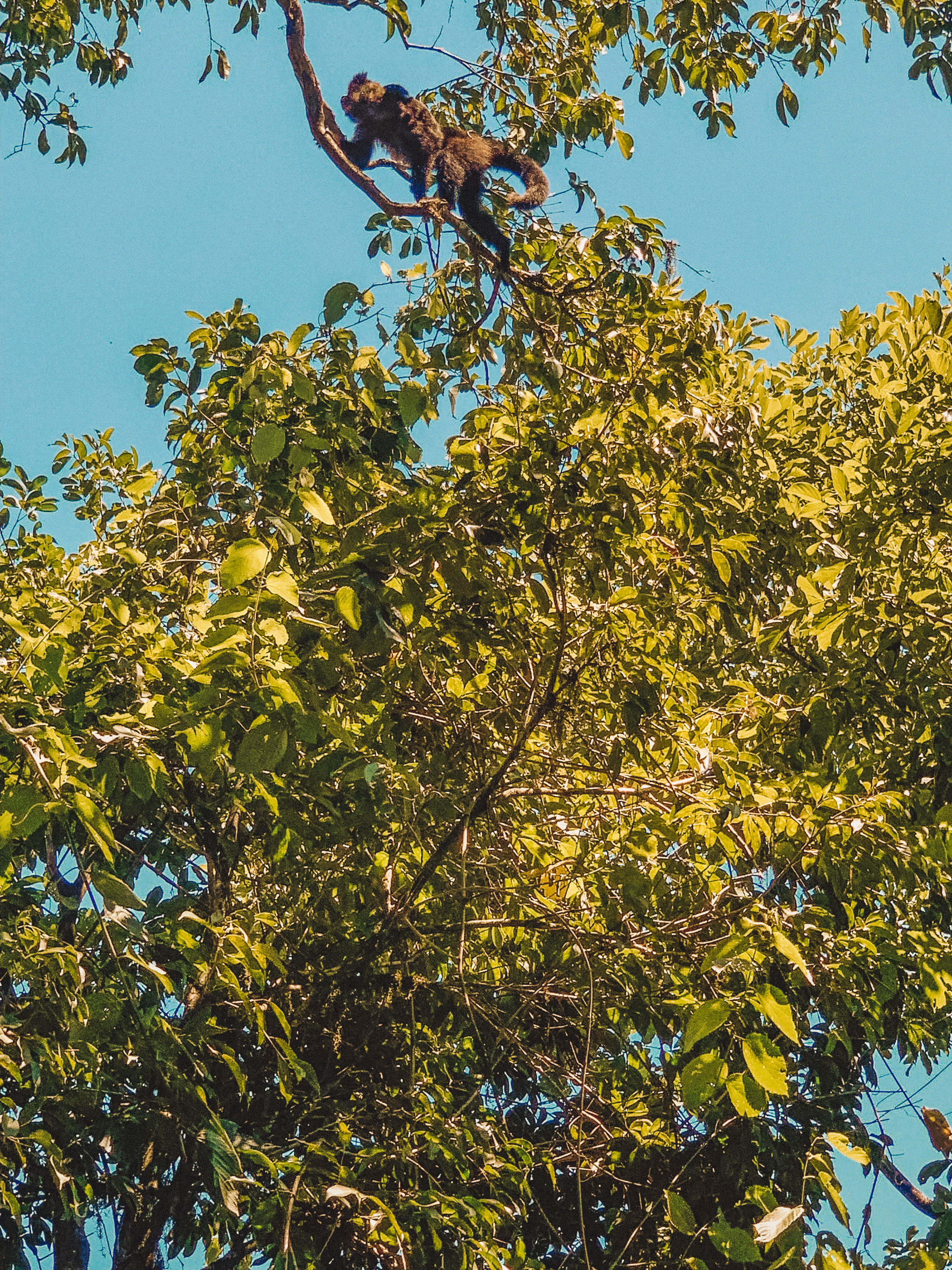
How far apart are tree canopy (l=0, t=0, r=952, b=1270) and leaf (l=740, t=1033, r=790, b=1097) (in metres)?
0.31

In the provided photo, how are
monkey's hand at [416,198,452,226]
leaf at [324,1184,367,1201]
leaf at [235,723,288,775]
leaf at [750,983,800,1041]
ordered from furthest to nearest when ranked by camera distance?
monkey's hand at [416,198,452,226] < leaf at [324,1184,367,1201] < leaf at [235,723,288,775] < leaf at [750,983,800,1041]

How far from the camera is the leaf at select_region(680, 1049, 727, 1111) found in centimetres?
147

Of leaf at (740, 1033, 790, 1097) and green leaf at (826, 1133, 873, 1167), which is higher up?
leaf at (740, 1033, 790, 1097)

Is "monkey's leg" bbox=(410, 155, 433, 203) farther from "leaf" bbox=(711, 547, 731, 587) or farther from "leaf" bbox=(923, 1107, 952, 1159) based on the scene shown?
"leaf" bbox=(923, 1107, 952, 1159)

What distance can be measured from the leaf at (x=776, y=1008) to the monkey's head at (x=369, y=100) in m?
3.63

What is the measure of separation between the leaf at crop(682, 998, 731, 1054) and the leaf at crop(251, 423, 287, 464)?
1117 millimetres

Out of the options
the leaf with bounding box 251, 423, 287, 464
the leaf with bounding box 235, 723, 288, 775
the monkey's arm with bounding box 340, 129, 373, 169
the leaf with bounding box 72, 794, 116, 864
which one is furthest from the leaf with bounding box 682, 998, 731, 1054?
the monkey's arm with bounding box 340, 129, 373, 169

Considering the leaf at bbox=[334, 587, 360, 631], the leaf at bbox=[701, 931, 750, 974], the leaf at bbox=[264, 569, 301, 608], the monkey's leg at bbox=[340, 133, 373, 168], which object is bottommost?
the leaf at bbox=[701, 931, 750, 974]

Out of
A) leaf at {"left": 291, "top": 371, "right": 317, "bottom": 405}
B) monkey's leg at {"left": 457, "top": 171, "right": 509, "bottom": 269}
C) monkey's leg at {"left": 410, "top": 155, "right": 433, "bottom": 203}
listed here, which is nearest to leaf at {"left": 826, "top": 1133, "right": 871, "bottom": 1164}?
leaf at {"left": 291, "top": 371, "right": 317, "bottom": 405}

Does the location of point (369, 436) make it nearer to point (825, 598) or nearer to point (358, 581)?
point (358, 581)

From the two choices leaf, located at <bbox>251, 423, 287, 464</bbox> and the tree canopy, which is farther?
the tree canopy

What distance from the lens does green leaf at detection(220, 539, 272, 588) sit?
4.96 feet

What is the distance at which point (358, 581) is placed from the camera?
2.11 meters

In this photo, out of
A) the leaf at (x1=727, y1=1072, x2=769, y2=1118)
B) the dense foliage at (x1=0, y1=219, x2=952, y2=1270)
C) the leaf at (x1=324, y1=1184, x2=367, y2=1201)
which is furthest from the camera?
the leaf at (x1=324, y1=1184, x2=367, y2=1201)
